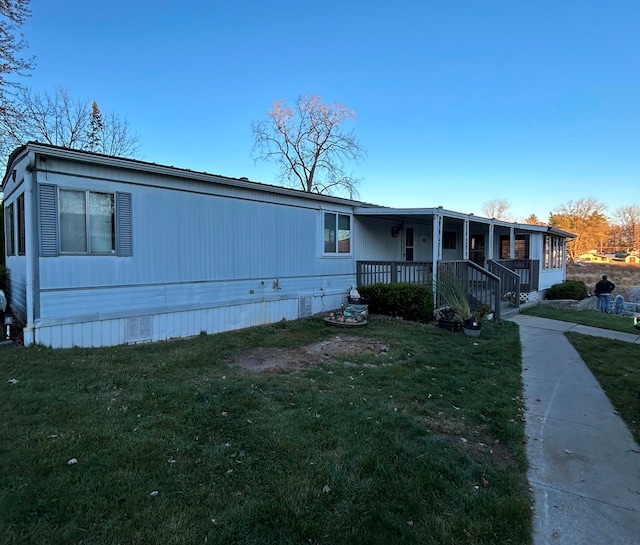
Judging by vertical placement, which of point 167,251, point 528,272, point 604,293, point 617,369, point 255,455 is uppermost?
point 167,251

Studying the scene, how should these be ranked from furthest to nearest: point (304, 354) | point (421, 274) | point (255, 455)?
point (421, 274)
point (304, 354)
point (255, 455)

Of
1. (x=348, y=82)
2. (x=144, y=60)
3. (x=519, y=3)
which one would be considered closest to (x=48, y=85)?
(x=144, y=60)

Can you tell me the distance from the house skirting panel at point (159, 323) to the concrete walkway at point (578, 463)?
5.40 metres

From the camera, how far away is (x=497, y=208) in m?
56.2

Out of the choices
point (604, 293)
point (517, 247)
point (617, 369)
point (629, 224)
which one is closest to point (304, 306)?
point (617, 369)

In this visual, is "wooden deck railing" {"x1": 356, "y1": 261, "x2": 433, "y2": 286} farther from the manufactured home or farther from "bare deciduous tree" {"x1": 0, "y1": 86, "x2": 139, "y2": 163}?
"bare deciduous tree" {"x1": 0, "y1": 86, "x2": 139, "y2": 163}

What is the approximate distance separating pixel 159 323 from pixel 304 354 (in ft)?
9.31

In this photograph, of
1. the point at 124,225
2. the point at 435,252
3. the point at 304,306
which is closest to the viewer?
the point at 124,225

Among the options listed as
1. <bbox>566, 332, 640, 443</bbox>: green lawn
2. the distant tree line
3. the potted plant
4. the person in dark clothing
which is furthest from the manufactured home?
the distant tree line

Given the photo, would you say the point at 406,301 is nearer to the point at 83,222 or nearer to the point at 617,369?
the point at 617,369

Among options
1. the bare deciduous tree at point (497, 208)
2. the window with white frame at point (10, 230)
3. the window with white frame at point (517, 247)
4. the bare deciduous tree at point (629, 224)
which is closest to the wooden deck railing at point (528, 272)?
the window with white frame at point (517, 247)

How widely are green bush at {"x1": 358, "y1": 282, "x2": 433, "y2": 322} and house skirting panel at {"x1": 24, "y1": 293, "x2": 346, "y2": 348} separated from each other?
1.80 meters

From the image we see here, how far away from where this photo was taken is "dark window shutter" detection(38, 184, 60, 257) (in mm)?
5714

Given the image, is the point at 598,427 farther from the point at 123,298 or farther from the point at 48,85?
the point at 48,85
